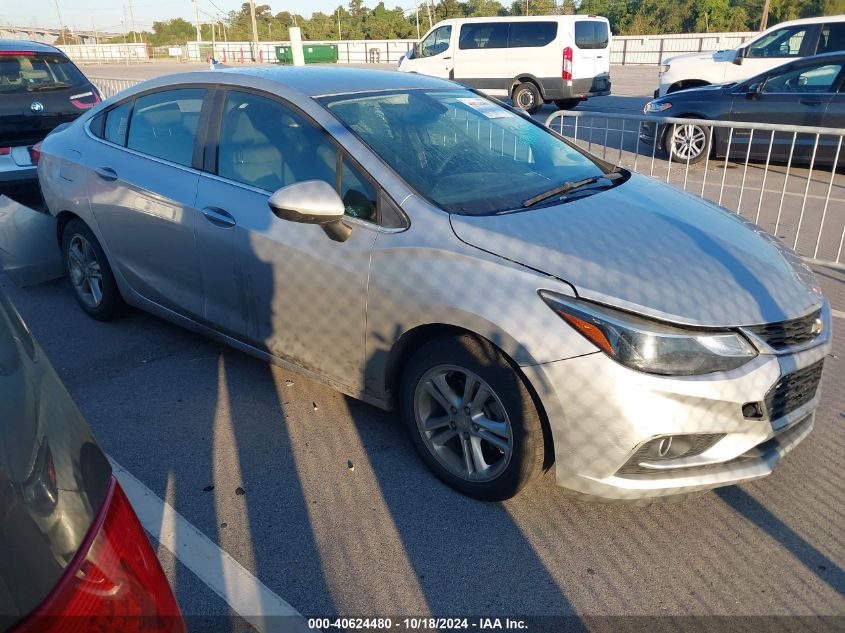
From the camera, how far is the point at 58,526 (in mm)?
1059

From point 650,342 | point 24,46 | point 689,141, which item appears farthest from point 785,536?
point 24,46

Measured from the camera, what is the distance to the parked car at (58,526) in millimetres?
993

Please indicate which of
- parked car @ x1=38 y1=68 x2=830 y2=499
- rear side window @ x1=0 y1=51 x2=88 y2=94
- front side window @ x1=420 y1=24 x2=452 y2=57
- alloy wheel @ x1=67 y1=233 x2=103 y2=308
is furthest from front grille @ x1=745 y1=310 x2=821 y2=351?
front side window @ x1=420 y1=24 x2=452 y2=57

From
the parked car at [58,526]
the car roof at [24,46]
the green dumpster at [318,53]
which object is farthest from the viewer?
the green dumpster at [318,53]

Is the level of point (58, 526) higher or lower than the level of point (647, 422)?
higher

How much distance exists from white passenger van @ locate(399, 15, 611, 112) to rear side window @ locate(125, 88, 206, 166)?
1375cm

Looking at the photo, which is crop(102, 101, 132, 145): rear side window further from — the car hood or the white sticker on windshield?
the car hood

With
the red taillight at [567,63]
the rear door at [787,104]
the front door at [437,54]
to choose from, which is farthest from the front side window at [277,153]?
the front door at [437,54]

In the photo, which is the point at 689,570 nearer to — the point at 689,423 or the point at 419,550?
the point at 689,423

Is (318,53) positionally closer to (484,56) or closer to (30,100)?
(484,56)

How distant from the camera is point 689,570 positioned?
257cm

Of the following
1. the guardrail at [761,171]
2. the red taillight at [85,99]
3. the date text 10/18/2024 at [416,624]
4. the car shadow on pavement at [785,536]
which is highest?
the red taillight at [85,99]

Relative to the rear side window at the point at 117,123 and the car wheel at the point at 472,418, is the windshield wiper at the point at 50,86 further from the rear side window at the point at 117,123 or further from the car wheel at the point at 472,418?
the car wheel at the point at 472,418

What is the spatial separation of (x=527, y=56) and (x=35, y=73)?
12.7 meters
